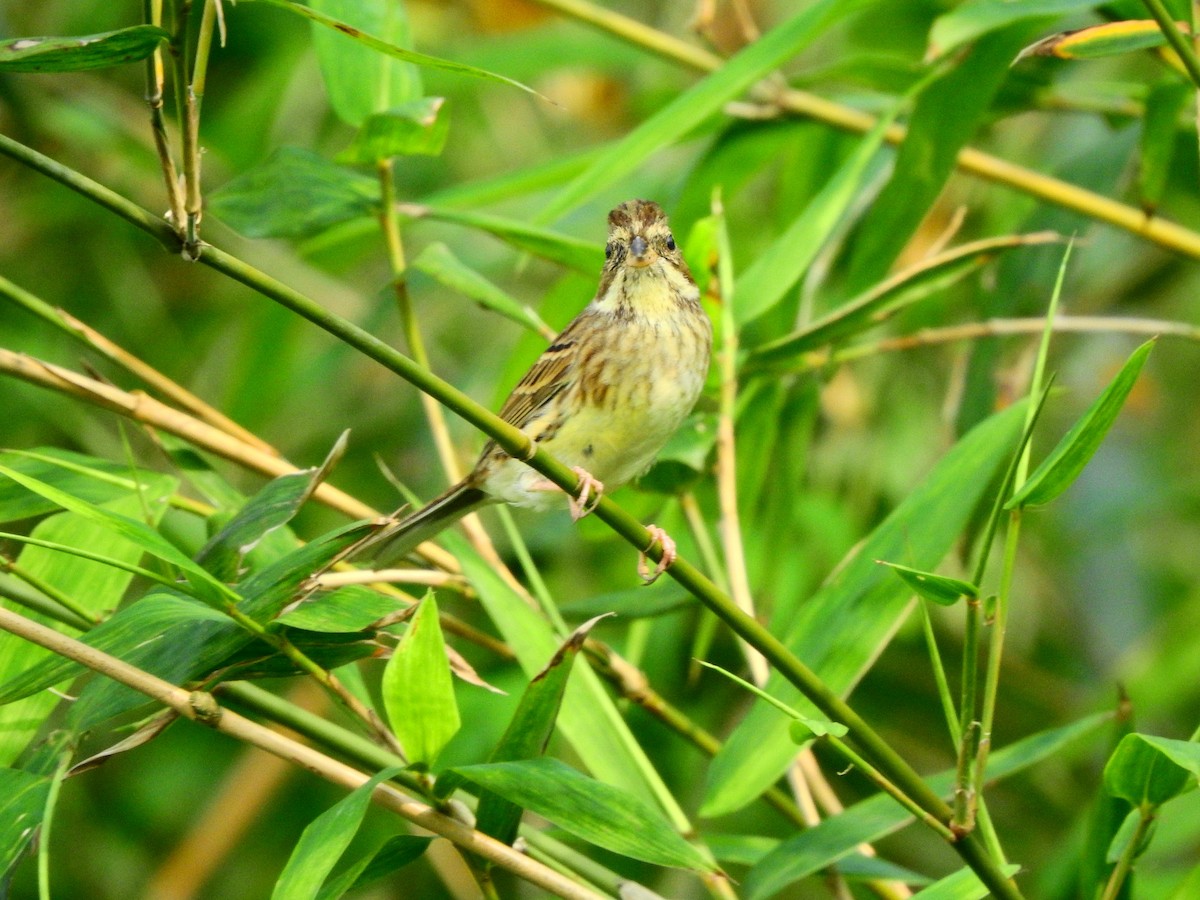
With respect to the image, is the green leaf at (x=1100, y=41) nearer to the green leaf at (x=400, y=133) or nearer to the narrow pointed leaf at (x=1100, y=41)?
the narrow pointed leaf at (x=1100, y=41)

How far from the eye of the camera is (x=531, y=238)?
2.66 m

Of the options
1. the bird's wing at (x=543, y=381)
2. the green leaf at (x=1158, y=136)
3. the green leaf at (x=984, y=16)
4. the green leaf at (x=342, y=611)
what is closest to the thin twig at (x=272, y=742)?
the green leaf at (x=342, y=611)

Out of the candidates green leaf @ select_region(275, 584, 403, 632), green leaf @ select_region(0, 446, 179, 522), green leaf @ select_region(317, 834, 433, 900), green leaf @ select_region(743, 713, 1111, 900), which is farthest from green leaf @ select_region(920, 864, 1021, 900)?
green leaf @ select_region(0, 446, 179, 522)

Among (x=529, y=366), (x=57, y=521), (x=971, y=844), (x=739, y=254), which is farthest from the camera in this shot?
(x=739, y=254)

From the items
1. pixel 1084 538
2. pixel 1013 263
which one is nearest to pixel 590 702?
pixel 1013 263

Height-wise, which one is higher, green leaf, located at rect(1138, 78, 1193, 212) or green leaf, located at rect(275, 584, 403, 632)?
green leaf, located at rect(1138, 78, 1193, 212)

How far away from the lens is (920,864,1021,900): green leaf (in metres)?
1.75

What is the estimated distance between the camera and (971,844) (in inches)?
64.4

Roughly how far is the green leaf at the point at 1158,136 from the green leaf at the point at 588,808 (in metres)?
1.61

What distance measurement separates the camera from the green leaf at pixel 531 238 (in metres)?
2.62

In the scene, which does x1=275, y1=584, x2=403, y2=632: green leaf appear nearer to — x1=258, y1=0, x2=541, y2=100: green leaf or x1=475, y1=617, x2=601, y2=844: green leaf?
x1=475, y1=617, x2=601, y2=844: green leaf

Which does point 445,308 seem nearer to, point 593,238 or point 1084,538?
point 593,238

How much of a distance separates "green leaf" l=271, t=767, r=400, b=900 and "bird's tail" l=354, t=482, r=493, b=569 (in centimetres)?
85

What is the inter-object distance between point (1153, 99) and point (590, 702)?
5.05ft
